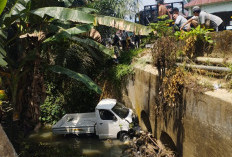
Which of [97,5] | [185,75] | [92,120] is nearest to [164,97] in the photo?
[185,75]

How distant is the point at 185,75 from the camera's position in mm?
5723

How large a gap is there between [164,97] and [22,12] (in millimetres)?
4341

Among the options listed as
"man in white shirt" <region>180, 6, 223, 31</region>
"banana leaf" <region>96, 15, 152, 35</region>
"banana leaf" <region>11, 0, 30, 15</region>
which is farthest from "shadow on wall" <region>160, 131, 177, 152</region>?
"banana leaf" <region>11, 0, 30, 15</region>

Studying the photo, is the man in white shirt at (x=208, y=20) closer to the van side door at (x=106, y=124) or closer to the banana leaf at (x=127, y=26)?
Answer: the banana leaf at (x=127, y=26)

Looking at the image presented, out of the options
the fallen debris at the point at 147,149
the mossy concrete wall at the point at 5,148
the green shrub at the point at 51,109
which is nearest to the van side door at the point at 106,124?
the fallen debris at the point at 147,149

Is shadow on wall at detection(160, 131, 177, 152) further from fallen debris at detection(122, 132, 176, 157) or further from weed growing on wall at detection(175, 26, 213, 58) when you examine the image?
weed growing on wall at detection(175, 26, 213, 58)

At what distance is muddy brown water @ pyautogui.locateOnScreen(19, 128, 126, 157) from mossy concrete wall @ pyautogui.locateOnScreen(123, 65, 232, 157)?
2315 millimetres

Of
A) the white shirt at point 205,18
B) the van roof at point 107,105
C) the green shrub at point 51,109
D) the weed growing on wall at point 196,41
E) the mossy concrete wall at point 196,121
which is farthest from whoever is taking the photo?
the green shrub at point 51,109

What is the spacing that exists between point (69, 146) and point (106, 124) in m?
1.75

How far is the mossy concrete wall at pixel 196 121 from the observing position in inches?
167

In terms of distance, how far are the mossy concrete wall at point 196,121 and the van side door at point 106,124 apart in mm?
2081

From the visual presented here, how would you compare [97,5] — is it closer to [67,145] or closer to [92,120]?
[92,120]

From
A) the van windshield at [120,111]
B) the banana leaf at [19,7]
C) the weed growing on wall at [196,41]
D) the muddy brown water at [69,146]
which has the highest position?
the banana leaf at [19,7]

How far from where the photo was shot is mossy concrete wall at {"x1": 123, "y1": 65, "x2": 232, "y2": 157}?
4.24m
